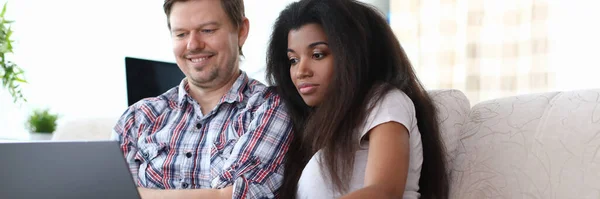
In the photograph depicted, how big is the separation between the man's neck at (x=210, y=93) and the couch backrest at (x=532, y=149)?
1.97ft

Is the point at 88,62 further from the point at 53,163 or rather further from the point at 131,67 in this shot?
the point at 53,163

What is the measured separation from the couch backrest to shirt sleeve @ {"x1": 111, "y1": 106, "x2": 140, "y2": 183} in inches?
30.5

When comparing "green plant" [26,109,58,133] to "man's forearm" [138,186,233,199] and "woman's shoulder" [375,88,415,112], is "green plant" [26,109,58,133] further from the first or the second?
"woman's shoulder" [375,88,415,112]

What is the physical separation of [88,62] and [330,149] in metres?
2.67

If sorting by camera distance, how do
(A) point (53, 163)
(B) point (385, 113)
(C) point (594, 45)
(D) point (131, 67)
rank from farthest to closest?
(C) point (594, 45)
(D) point (131, 67)
(B) point (385, 113)
(A) point (53, 163)

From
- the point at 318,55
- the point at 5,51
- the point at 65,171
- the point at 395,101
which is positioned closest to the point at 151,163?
the point at 318,55

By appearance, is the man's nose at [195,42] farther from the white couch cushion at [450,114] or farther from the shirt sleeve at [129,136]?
the white couch cushion at [450,114]

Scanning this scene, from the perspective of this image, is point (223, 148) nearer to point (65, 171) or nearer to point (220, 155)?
point (220, 155)

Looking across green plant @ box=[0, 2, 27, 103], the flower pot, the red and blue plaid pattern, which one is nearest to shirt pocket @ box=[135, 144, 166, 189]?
the red and blue plaid pattern

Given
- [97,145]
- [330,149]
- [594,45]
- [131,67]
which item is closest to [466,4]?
[594,45]

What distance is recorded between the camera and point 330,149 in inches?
48.8

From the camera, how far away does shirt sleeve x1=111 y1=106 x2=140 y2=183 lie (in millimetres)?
1538

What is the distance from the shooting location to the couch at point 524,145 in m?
1.17

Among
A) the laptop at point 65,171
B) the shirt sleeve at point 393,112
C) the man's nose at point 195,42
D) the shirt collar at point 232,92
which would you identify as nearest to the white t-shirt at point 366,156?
the shirt sleeve at point 393,112
